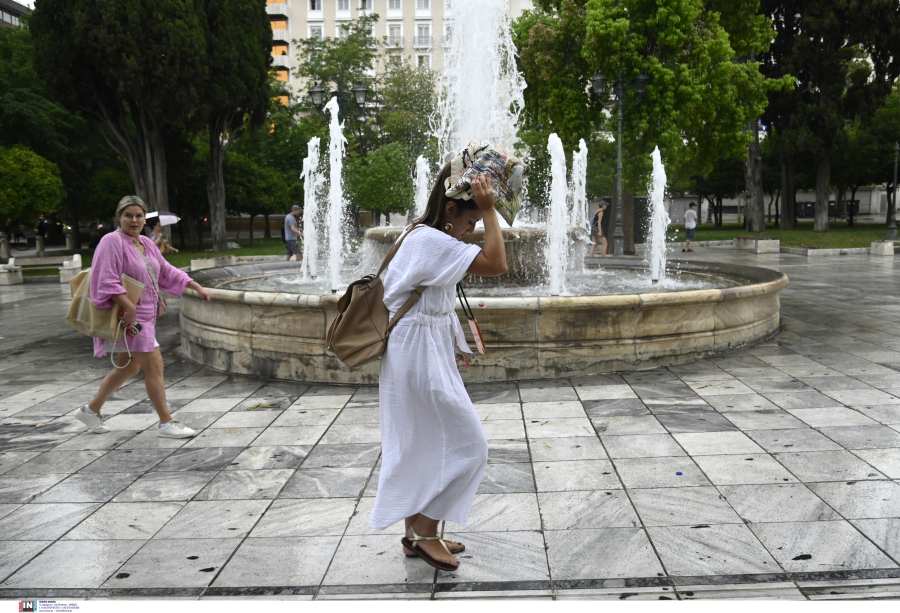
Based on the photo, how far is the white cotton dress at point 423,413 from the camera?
9.37ft

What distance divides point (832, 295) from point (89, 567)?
38.2 feet

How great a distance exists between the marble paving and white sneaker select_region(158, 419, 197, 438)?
0.09m

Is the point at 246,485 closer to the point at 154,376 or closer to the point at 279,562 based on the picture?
the point at 279,562

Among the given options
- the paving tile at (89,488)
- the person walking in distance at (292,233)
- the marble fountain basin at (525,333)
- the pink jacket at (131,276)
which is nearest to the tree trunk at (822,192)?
the person walking in distance at (292,233)

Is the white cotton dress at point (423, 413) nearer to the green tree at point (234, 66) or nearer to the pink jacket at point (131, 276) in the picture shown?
the pink jacket at point (131, 276)

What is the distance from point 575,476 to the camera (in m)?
4.02

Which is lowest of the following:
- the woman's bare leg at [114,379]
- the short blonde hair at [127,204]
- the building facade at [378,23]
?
the woman's bare leg at [114,379]

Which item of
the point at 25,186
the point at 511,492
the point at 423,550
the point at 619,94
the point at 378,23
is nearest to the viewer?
the point at 423,550

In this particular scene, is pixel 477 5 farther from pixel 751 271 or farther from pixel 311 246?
Result: pixel 751 271

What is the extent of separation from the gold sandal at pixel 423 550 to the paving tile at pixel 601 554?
43 centimetres

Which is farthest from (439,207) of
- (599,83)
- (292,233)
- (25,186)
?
(25,186)

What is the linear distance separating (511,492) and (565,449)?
0.75 metres

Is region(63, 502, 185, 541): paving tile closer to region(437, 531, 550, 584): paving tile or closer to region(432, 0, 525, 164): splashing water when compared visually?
A: region(437, 531, 550, 584): paving tile

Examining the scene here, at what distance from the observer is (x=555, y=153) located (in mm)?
10977
